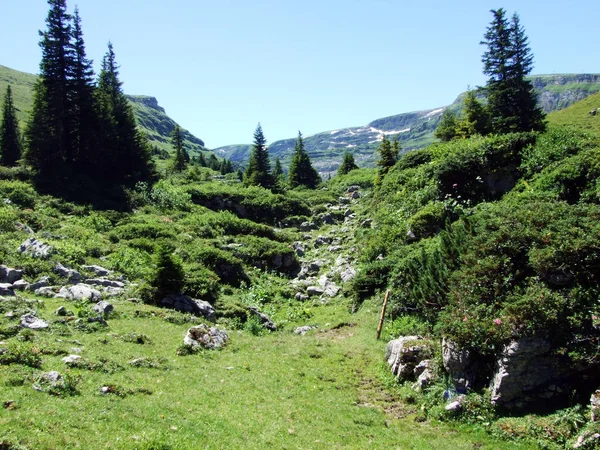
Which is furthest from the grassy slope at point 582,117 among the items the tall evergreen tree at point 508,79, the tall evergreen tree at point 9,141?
the tall evergreen tree at point 9,141

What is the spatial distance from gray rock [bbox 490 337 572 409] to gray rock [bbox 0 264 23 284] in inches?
931

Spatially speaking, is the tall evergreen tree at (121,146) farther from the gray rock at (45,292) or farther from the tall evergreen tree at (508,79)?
the tall evergreen tree at (508,79)

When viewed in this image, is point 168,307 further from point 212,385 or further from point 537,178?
point 537,178

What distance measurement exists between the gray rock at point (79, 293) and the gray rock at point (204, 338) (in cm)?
656

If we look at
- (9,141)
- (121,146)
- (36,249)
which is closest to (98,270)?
(36,249)

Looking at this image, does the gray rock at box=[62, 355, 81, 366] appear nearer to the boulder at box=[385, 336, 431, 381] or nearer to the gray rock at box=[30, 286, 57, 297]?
the gray rock at box=[30, 286, 57, 297]

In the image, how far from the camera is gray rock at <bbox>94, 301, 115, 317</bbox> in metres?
19.2

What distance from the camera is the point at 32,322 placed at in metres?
15.3

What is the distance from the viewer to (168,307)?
23.5 meters

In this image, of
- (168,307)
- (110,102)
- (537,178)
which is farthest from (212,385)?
(110,102)

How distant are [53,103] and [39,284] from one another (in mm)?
32394

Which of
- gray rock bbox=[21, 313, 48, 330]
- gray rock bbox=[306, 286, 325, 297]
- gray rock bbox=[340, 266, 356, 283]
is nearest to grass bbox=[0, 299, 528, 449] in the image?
gray rock bbox=[21, 313, 48, 330]

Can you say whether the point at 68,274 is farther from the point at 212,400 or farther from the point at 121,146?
the point at 121,146

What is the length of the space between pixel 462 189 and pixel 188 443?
90.7ft
